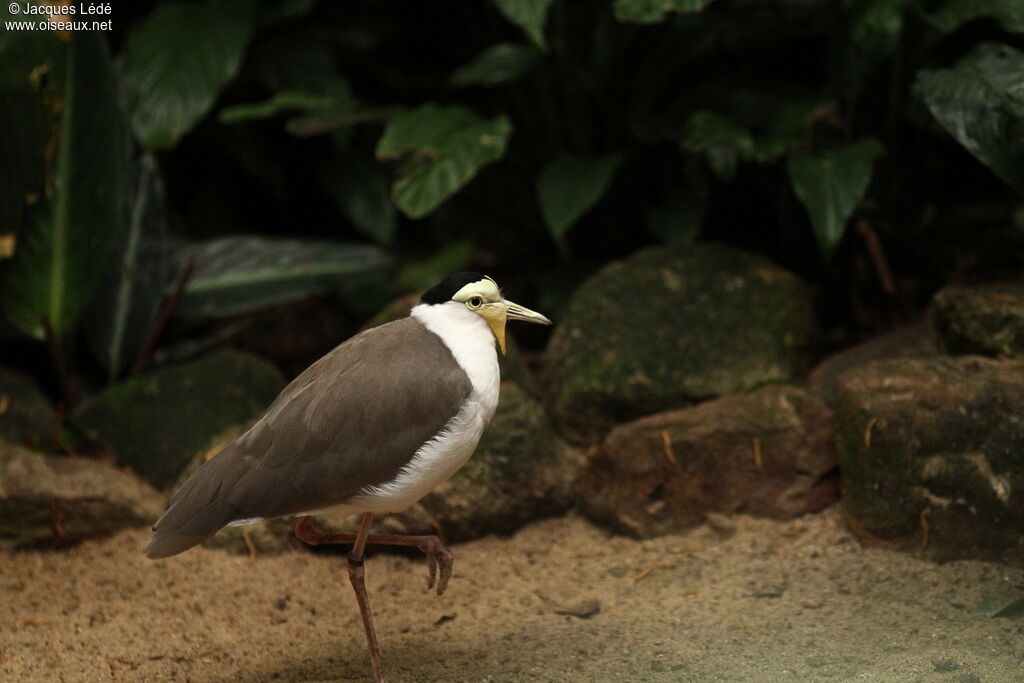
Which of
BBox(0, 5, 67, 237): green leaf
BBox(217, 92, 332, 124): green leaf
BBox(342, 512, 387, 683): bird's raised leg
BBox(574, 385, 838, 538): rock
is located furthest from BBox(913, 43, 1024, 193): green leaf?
BBox(0, 5, 67, 237): green leaf

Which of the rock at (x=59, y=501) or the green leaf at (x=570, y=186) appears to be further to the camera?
the green leaf at (x=570, y=186)

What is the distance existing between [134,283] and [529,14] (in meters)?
2.38

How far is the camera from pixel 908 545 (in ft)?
12.2

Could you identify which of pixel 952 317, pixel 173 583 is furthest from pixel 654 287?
pixel 173 583

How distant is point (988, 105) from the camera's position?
3.94m

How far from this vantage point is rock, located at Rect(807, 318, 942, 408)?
4473mm

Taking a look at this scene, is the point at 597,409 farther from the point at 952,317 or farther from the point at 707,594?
the point at 952,317

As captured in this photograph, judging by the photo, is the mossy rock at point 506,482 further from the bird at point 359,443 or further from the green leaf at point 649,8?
the green leaf at point 649,8

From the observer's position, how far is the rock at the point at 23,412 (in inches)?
182

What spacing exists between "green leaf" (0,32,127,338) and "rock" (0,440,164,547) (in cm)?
72

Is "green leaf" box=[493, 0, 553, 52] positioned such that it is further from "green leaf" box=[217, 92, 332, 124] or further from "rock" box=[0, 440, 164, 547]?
"rock" box=[0, 440, 164, 547]

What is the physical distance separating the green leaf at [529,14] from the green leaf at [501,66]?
61cm

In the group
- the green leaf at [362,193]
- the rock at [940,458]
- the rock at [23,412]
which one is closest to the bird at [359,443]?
the rock at [940,458]

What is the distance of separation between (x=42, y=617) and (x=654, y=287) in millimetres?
2830
